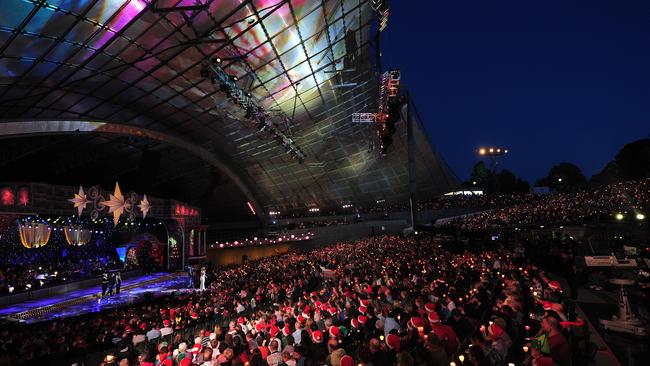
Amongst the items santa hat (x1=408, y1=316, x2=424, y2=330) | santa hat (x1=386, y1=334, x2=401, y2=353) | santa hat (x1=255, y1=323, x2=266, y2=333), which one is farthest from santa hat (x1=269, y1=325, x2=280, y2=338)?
santa hat (x1=408, y1=316, x2=424, y2=330)

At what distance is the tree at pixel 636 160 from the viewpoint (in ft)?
143

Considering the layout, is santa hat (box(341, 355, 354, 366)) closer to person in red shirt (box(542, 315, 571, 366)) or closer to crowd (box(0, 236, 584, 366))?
crowd (box(0, 236, 584, 366))

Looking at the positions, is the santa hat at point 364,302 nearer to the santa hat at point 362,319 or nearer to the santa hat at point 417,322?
the santa hat at point 362,319

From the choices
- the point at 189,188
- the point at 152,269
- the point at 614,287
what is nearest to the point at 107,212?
the point at 152,269

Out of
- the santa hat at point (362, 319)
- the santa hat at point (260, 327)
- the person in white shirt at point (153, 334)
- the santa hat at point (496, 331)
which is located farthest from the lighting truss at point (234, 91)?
the santa hat at point (496, 331)

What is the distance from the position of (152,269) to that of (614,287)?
3800 centimetres

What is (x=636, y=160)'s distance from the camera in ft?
151

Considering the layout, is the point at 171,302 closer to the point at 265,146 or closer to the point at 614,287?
the point at 614,287

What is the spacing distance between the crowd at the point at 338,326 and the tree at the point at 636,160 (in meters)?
42.6

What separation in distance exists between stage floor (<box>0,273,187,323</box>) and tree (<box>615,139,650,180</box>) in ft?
184

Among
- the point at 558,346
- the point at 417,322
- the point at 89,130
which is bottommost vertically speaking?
the point at 417,322

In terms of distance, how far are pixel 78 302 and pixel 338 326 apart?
2025 centimetres

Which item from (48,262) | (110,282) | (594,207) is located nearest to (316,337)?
(110,282)

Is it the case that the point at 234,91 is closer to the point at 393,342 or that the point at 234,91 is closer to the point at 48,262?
the point at 393,342
